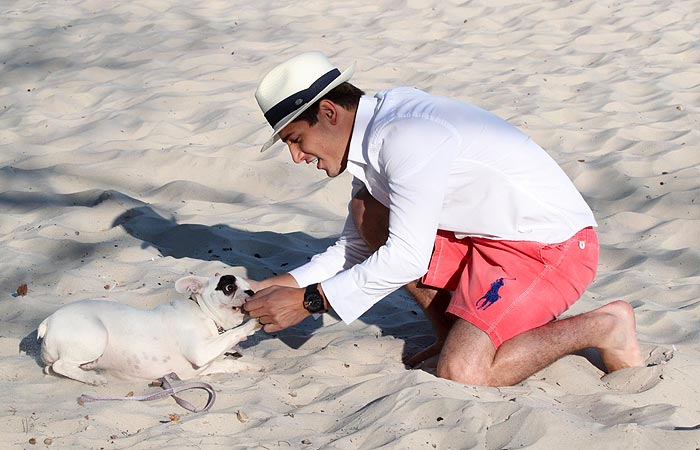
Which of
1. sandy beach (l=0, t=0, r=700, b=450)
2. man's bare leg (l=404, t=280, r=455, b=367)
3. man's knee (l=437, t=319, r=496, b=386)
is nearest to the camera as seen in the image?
sandy beach (l=0, t=0, r=700, b=450)

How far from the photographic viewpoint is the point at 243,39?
907cm

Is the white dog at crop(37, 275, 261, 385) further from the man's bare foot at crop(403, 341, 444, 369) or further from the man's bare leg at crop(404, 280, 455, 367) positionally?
the man's bare leg at crop(404, 280, 455, 367)

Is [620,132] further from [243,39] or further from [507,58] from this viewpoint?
[243,39]

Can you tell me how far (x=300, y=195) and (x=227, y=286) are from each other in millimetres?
2337

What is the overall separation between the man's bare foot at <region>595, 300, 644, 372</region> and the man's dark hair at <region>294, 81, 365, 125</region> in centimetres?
133

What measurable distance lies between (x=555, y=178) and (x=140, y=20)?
6.51 meters

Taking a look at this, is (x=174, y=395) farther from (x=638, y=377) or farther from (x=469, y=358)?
(x=638, y=377)

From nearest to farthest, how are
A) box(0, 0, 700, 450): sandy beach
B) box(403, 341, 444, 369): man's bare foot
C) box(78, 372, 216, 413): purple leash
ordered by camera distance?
box(0, 0, 700, 450): sandy beach
box(78, 372, 216, 413): purple leash
box(403, 341, 444, 369): man's bare foot

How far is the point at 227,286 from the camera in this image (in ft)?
12.9

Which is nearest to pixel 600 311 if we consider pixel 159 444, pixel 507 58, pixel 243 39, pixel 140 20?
pixel 159 444

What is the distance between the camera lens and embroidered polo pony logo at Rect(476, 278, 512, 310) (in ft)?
12.9

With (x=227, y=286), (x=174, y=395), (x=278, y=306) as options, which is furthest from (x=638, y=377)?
(x=174, y=395)

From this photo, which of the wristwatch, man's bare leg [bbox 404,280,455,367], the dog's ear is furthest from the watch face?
man's bare leg [bbox 404,280,455,367]

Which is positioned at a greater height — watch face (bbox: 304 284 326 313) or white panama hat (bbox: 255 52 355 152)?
white panama hat (bbox: 255 52 355 152)
